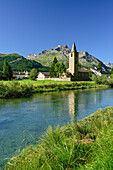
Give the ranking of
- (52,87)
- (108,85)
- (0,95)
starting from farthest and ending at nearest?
(108,85)
(52,87)
(0,95)

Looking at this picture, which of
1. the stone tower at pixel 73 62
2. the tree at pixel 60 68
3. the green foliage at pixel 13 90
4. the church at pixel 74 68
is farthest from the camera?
the stone tower at pixel 73 62

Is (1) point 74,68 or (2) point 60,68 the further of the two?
(1) point 74,68

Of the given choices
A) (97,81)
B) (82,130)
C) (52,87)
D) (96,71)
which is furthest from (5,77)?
(82,130)

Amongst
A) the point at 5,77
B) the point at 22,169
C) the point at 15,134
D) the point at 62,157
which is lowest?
the point at 15,134

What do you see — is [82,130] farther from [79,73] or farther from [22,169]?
[79,73]

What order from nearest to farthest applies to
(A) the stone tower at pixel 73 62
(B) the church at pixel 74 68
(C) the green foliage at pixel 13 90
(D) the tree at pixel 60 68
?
(C) the green foliage at pixel 13 90, (D) the tree at pixel 60 68, (B) the church at pixel 74 68, (A) the stone tower at pixel 73 62

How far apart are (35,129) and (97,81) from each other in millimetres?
61407

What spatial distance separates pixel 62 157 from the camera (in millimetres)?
4246

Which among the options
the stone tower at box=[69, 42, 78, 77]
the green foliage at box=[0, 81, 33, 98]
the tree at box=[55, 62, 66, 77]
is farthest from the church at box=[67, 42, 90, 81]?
the green foliage at box=[0, 81, 33, 98]

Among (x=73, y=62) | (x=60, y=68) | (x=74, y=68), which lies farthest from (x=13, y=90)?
(x=73, y=62)

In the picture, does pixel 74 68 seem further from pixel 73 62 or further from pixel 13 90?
pixel 13 90

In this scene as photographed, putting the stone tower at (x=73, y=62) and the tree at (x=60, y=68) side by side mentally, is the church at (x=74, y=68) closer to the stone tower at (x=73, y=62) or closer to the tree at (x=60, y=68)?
the stone tower at (x=73, y=62)

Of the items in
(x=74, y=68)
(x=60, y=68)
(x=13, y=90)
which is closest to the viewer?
(x=13, y=90)

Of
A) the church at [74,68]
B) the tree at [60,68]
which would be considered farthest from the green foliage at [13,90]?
the church at [74,68]
